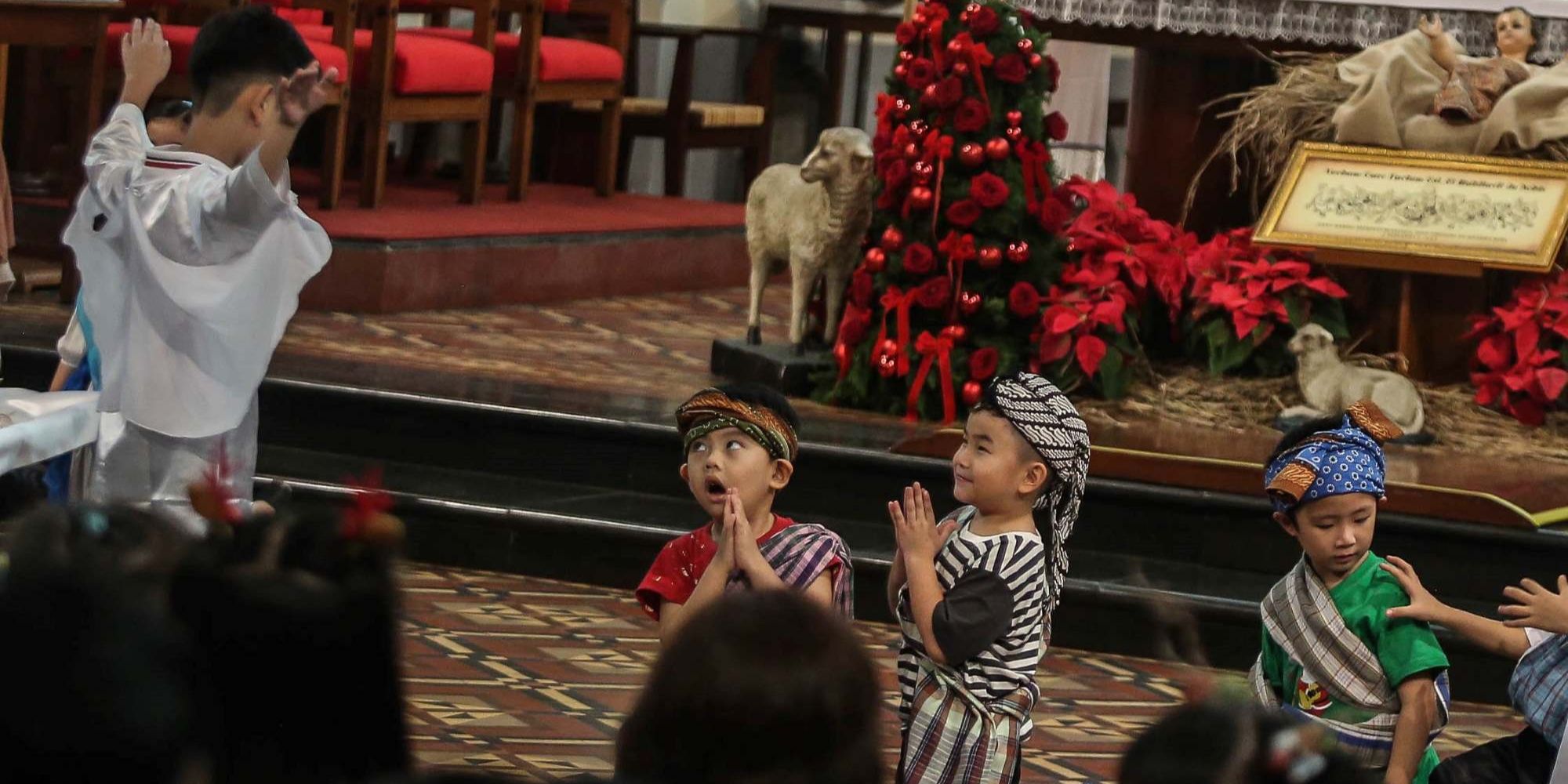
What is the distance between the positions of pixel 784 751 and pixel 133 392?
94.3 inches

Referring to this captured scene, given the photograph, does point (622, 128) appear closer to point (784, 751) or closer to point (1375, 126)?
point (1375, 126)

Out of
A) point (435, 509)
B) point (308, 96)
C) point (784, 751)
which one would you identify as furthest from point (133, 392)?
point (784, 751)

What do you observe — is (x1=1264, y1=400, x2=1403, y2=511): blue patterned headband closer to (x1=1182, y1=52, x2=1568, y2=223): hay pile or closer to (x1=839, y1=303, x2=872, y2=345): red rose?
(x1=839, y1=303, x2=872, y2=345): red rose

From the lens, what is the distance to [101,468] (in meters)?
3.50

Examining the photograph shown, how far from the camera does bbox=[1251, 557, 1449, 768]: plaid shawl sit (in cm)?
297

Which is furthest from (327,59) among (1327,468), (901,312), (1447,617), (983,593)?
(1447,617)

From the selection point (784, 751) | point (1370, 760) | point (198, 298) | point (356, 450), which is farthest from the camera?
point (356, 450)

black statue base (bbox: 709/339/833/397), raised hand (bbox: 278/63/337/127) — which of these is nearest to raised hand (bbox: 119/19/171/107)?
raised hand (bbox: 278/63/337/127)

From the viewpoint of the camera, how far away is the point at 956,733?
120 inches

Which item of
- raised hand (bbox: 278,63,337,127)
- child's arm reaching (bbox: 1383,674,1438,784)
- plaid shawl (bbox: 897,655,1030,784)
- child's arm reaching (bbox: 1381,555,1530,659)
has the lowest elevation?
plaid shawl (bbox: 897,655,1030,784)

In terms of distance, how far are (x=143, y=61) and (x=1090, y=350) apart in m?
3.30

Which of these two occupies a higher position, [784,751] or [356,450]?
[784,751]

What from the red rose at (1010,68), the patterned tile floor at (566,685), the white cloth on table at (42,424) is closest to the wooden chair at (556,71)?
the red rose at (1010,68)

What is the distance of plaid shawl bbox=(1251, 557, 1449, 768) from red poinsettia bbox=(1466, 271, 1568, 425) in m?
3.26
